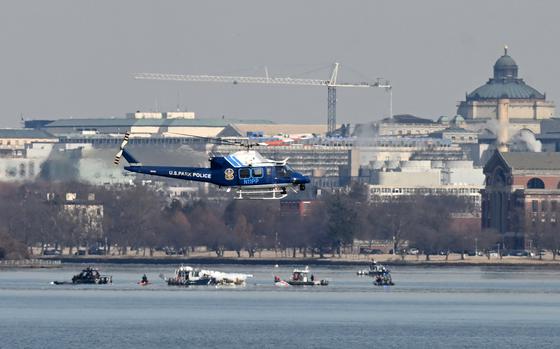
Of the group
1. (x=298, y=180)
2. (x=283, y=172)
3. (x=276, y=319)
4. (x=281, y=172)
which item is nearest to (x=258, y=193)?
(x=281, y=172)

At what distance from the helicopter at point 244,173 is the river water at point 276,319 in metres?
13.1

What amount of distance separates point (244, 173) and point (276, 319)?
30.8 m

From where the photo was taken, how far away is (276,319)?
166 m

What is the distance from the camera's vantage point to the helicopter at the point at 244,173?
136m

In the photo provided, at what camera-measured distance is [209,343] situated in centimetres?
14938

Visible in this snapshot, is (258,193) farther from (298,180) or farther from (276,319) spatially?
(276,319)

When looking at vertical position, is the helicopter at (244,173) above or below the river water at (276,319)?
above

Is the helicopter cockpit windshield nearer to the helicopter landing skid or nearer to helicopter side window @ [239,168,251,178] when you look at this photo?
the helicopter landing skid

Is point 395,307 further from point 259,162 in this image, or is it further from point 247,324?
point 259,162

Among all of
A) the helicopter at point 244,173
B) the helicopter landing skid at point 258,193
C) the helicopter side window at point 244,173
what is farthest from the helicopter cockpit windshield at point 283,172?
the helicopter side window at point 244,173

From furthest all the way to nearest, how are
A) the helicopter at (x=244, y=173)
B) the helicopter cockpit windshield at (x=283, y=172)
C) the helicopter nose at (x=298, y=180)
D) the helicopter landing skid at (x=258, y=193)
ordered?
the helicopter cockpit windshield at (x=283, y=172), the helicopter nose at (x=298, y=180), the helicopter at (x=244, y=173), the helicopter landing skid at (x=258, y=193)

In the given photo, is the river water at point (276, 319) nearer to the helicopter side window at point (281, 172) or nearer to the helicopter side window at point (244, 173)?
the helicopter side window at point (281, 172)

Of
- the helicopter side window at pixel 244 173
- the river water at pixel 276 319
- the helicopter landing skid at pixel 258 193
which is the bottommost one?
the river water at pixel 276 319

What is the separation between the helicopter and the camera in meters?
136
